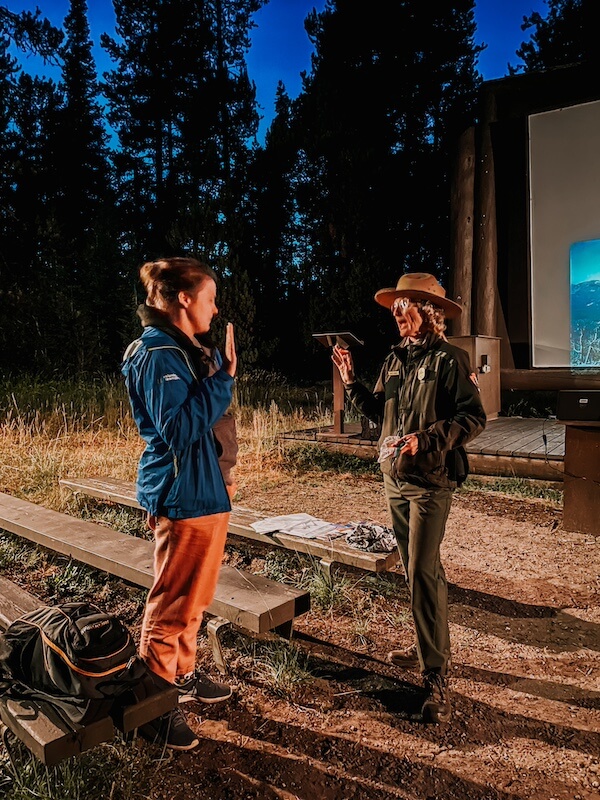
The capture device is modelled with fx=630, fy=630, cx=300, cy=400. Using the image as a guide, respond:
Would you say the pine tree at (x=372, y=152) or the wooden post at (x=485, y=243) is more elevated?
the pine tree at (x=372, y=152)

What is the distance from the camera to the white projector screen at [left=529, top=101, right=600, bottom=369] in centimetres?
812

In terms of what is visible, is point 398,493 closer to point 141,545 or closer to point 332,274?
point 141,545

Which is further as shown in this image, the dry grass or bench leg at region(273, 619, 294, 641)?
the dry grass

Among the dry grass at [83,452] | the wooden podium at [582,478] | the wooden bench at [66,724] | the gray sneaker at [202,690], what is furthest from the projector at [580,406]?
the wooden bench at [66,724]

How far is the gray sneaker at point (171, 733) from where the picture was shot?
2.28 m

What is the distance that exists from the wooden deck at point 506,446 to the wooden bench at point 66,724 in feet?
16.0

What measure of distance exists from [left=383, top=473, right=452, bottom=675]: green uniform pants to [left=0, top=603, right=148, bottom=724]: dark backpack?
3.65 feet

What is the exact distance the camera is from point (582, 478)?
16.3 ft

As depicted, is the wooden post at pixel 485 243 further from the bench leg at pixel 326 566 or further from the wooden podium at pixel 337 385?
the bench leg at pixel 326 566

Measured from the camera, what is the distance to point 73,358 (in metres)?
16.2

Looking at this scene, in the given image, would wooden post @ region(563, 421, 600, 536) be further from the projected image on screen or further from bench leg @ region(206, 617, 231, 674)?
the projected image on screen

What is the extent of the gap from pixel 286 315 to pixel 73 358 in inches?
223

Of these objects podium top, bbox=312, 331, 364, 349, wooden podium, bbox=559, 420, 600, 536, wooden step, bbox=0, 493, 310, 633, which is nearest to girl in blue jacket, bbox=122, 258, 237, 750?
wooden step, bbox=0, 493, 310, 633

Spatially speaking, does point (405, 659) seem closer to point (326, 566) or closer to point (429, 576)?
point (429, 576)
